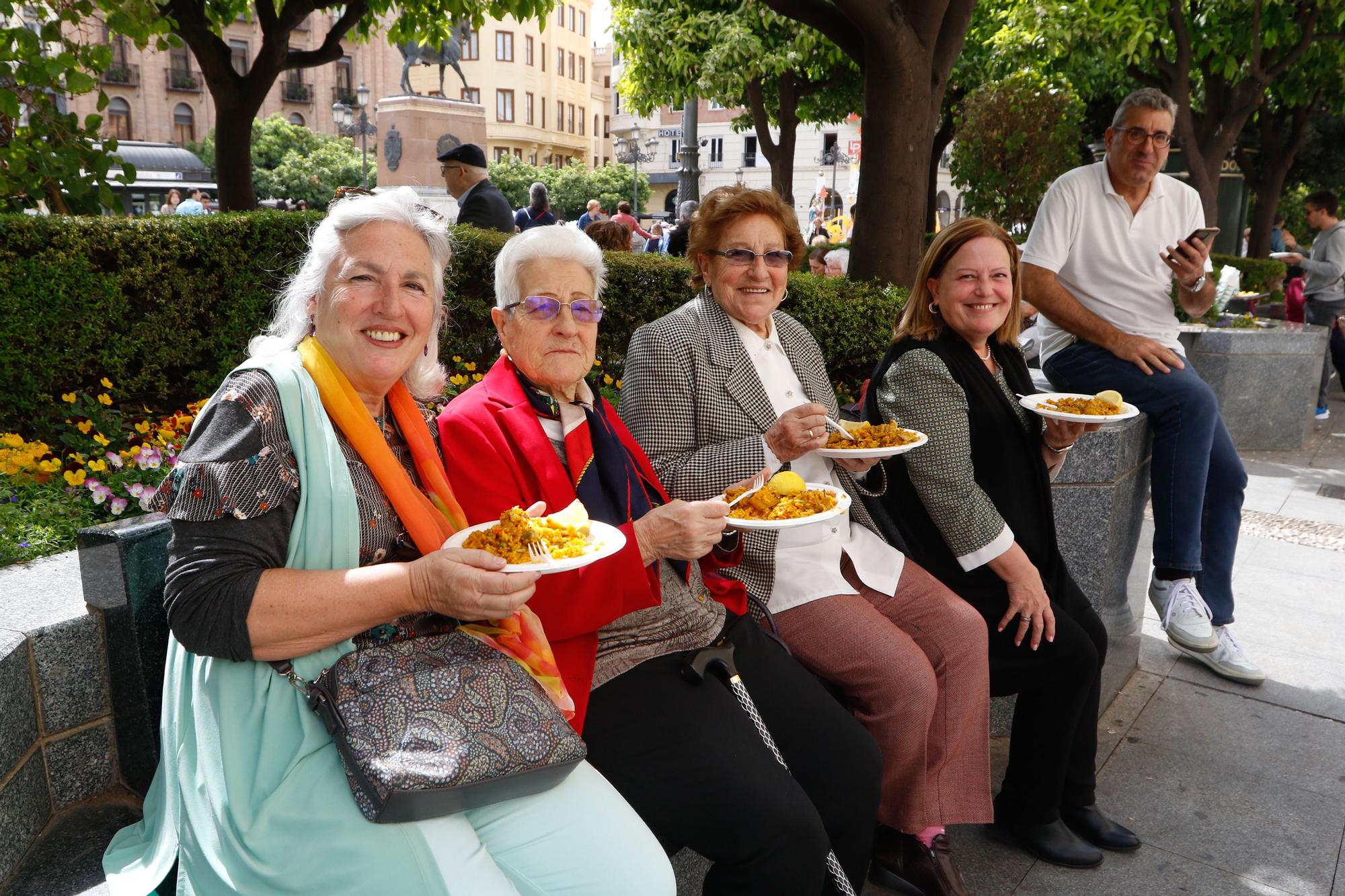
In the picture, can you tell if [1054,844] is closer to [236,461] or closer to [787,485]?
[787,485]

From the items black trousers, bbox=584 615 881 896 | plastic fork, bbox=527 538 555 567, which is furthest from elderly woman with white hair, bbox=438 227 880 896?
plastic fork, bbox=527 538 555 567

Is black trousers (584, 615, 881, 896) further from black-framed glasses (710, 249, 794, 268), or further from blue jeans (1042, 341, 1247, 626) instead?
blue jeans (1042, 341, 1247, 626)

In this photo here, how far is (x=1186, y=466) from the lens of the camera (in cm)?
416

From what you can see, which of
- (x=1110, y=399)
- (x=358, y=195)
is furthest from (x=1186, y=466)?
(x=358, y=195)

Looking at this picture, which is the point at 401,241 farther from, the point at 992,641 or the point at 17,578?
the point at 992,641

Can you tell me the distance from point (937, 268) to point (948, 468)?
73 centimetres

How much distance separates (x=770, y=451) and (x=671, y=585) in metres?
0.56

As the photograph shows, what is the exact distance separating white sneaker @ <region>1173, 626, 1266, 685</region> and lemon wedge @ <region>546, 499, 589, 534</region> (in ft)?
11.2

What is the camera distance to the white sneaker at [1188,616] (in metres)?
4.30

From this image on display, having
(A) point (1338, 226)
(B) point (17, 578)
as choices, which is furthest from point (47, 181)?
(A) point (1338, 226)

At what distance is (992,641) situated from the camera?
3141mm

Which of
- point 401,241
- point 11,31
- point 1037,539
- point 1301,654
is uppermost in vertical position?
point 11,31

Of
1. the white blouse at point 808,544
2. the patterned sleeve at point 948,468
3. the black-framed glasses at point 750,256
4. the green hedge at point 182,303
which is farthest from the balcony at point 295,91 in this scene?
the patterned sleeve at point 948,468

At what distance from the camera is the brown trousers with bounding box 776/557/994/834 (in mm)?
2795
